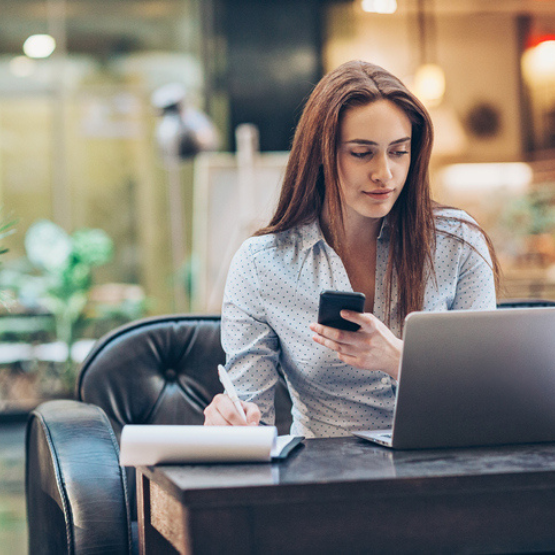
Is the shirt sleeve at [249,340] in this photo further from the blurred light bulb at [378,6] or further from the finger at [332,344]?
the blurred light bulb at [378,6]

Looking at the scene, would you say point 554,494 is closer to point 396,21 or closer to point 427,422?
point 427,422

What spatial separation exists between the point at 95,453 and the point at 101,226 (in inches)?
210

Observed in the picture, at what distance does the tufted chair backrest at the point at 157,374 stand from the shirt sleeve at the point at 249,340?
0.76 feet

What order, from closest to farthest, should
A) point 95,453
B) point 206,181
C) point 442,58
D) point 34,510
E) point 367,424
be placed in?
1. point 95,453
2. point 367,424
3. point 34,510
4. point 206,181
5. point 442,58

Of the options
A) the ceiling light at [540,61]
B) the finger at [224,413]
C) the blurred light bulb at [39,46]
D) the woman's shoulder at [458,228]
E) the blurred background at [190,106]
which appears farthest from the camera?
the blurred light bulb at [39,46]

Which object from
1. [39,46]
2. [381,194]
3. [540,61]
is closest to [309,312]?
[381,194]

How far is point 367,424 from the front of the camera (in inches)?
56.0

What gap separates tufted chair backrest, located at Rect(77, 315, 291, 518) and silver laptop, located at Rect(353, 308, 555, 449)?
68 cm

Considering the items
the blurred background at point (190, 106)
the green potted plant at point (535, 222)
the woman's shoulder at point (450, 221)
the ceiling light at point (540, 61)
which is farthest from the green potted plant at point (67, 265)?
the woman's shoulder at point (450, 221)

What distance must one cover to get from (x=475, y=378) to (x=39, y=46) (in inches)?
236

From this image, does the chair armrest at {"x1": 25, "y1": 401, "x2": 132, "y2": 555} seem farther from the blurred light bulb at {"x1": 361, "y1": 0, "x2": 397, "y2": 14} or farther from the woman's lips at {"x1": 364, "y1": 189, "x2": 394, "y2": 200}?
the blurred light bulb at {"x1": 361, "y1": 0, "x2": 397, "y2": 14}

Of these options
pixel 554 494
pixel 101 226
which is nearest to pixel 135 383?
pixel 554 494

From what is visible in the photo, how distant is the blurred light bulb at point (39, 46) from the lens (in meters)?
6.25

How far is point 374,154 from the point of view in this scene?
54.6 inches
